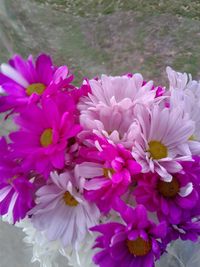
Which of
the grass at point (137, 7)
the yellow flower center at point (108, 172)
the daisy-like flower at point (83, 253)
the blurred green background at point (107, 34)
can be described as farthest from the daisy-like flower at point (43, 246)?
the grass at point (137, 7)

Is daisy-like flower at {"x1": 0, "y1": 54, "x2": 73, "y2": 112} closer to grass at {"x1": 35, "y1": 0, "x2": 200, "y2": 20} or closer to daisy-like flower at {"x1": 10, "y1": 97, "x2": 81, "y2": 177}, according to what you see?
daisy-like flower at {"x1": 10, "y1": 97, "x2": 81, "y2": 177}

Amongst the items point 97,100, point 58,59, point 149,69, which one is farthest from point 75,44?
point 97,100

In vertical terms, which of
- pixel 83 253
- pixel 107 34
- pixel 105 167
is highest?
pixel 105 167

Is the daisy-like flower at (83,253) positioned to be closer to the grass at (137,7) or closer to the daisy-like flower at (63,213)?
the daisy-like flower at (63,213)

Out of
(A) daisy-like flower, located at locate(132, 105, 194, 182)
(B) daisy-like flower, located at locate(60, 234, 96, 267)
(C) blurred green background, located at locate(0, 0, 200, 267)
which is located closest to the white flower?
(B) daisy-like flower, located at locate(60, 234, 96, 267)

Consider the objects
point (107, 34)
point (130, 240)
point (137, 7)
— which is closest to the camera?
point (130, 240)

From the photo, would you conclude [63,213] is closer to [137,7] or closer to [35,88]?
[35,88]

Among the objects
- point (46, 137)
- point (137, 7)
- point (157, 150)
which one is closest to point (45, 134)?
point (46, 137)
